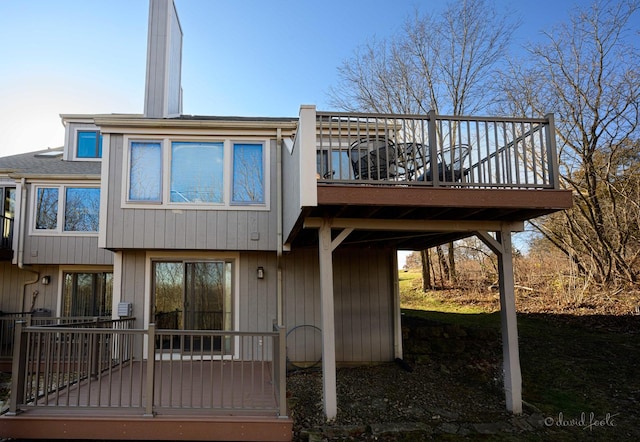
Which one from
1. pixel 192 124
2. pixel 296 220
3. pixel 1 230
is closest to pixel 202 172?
pixel 192 124

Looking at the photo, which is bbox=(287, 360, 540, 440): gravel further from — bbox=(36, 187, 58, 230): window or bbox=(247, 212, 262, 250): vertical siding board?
bbox=(36, 187, 58, 230): window

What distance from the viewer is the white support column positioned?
15.6 ft

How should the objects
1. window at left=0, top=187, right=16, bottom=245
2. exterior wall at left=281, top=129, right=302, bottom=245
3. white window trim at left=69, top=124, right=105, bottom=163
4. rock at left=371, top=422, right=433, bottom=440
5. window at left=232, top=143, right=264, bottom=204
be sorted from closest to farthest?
rock at left=371, top=422, right=433, bottom=440 < exterior wall at left=281, top=129, right=302, bottom=245 < window at left=232, top=143, right=264, bottom=204 < window at left=0, top=187, right=16, bottom=245 < white window trim at left=69, top=124, right=105, bottom=163

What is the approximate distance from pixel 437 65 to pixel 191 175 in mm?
11479

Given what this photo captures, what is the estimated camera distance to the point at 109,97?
14.1m

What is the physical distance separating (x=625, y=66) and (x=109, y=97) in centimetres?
1551

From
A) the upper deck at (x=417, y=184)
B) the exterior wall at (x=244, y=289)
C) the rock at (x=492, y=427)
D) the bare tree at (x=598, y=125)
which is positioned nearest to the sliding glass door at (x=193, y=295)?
the exterior wall at (x=244, y=289)

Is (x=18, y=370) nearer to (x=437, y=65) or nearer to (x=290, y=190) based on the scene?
(x=290, y=190)

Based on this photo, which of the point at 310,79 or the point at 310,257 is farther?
the point at 310,79

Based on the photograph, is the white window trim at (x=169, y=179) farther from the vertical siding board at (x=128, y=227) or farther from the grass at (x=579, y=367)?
the grass at (x=579, y=367)

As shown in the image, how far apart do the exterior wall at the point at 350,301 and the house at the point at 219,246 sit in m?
0.03

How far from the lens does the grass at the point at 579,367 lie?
16.3 feet

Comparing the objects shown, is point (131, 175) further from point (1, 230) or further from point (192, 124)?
point (1, 230)

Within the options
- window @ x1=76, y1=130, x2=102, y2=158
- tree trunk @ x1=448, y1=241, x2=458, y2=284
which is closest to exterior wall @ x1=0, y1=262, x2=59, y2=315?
window @ x1=76, y1=130, x2=102, y2=158
